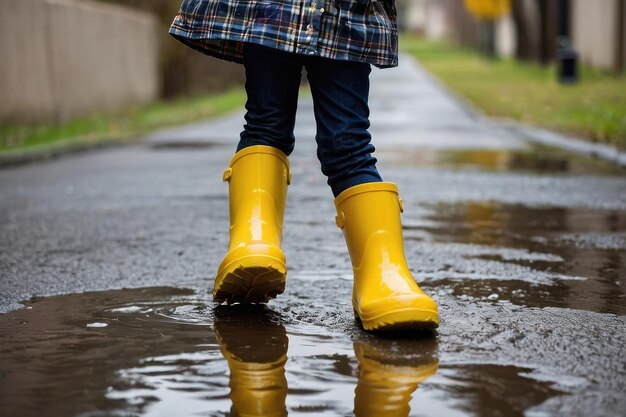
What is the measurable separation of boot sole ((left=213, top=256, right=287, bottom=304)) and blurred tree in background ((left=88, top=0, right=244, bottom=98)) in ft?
59.2

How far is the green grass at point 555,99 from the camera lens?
11.8m

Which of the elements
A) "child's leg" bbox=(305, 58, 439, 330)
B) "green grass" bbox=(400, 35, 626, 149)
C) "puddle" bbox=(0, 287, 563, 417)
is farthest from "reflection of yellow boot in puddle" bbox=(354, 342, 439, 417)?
"green grass" bbox=(400, 35, 626, 149)

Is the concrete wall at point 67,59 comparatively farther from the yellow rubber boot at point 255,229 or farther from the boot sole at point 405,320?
the boot sole at point 405,320

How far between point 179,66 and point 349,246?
66.8ft

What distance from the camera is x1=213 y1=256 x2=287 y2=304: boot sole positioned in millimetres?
3188

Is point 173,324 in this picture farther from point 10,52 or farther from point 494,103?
point 494,103

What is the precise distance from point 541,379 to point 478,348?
1.01 feet

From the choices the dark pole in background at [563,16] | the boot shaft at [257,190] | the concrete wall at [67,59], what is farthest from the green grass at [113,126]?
the boot shaft at [257,190]

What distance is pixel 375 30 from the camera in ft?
10.9

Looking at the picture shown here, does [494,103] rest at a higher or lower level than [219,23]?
lower

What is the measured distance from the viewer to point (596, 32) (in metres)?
27.9

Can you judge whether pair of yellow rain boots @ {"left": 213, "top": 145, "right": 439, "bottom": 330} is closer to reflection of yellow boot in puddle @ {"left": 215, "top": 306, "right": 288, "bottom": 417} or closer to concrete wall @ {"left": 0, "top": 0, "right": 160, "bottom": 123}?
reflection of yellow boot in puddle @ {"left": 215, "top": 306, "right": 288, "bottom": 417}

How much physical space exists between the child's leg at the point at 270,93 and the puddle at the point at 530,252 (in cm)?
77

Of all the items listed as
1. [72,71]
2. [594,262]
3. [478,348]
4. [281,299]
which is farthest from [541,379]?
[72,71]
